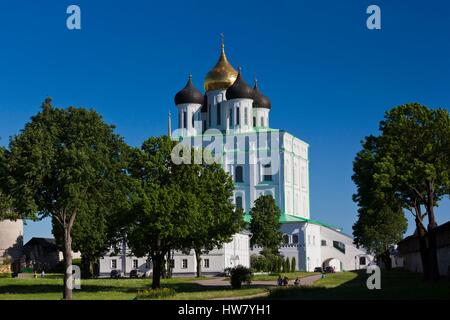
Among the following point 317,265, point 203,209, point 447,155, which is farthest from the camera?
point 317,265

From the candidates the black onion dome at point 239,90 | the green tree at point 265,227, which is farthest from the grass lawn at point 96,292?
the black onion dome at point 239,90

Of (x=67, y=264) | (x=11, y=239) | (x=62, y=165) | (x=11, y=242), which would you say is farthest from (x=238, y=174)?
(x=62, y=165)

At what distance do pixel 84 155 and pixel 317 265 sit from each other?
234ft

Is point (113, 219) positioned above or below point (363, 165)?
below

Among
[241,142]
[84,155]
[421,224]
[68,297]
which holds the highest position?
[241,142]

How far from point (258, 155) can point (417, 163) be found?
219 feet

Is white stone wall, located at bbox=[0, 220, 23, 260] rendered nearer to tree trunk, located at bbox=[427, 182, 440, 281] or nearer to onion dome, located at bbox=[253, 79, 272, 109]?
onion dome, located at bbox=[253, 79, 272, 109]

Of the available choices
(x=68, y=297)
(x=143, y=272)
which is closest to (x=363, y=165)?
(x=68, y=297)

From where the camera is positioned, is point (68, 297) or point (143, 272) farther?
point (143, 272)

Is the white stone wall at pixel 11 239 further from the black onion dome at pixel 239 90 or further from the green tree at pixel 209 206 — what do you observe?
the green tree at pixel 209 206

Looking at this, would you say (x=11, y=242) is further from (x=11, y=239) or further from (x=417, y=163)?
(x=417, y=163)
